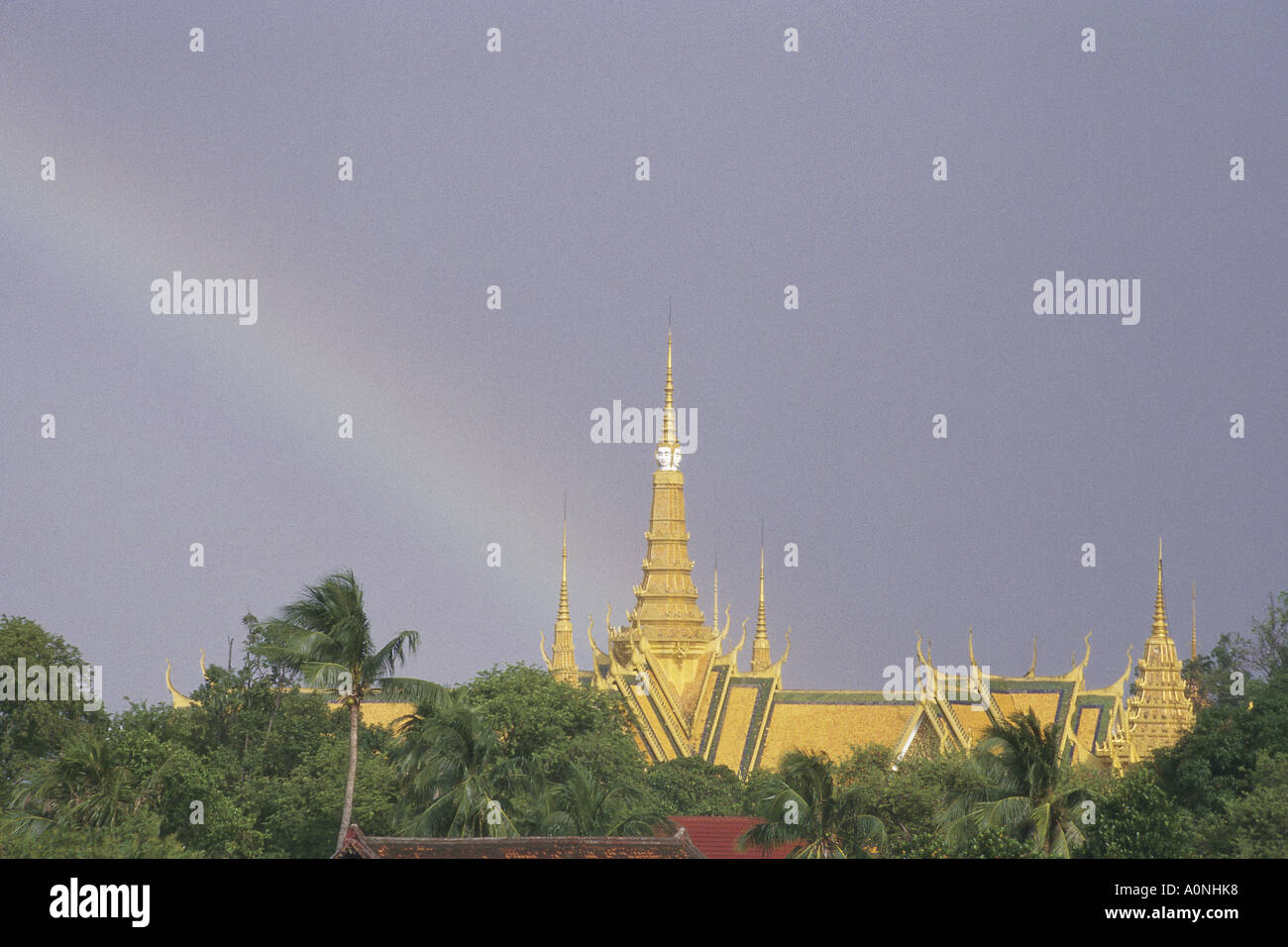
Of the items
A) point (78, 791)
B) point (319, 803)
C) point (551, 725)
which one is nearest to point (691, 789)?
point (551, 725)

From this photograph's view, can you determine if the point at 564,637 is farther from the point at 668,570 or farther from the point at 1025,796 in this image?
the point at 1025,796

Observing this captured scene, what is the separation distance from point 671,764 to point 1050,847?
36208 millimetres

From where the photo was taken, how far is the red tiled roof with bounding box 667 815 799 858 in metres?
46.7

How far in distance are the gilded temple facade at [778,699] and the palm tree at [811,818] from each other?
32.7 meters

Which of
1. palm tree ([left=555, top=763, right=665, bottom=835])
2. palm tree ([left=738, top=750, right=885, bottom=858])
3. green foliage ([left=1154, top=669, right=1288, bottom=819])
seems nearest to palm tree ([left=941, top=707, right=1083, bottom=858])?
palm tree ([left=738, top=750, right=885, bottom=858])

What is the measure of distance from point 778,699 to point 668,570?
11070 millimetres

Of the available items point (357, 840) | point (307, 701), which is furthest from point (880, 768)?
point (357, 840)

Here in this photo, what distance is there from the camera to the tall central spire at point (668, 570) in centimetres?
9056

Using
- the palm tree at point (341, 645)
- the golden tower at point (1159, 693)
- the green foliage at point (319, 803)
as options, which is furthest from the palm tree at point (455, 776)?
the golden tower at point (1159, 693)

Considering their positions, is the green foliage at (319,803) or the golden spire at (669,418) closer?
the green foliage at (319,803)

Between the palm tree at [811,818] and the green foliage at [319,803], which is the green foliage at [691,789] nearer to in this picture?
the green foliage at [319,803]

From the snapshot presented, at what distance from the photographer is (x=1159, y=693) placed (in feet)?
299
